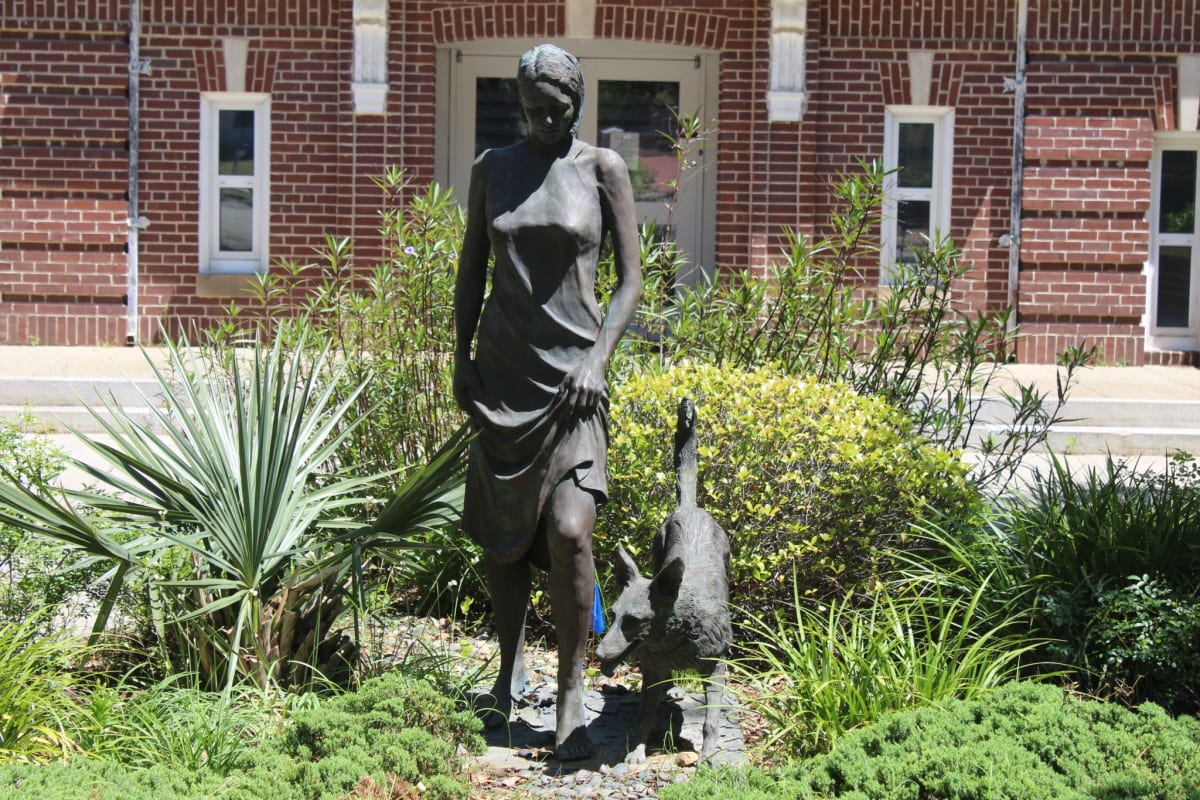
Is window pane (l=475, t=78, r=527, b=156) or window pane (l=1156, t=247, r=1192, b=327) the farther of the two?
window pane (l=1156, t=247, r=1192, b=327)

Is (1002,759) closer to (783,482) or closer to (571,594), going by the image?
(571,594)

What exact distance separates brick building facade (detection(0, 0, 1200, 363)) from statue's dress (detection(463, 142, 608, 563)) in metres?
9.52

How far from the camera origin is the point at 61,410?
11242 millimetres

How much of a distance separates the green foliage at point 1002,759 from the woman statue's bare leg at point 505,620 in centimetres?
111

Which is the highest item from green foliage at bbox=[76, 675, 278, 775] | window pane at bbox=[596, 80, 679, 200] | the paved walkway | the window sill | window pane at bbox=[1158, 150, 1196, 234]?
window pane at bbox=[596, 80, 679, 200]

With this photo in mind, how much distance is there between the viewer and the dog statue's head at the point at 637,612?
14.6ft

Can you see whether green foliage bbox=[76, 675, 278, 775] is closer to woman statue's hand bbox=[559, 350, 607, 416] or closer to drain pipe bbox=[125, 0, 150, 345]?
woman statue's hand bbox=[559, 350, 607, 416]

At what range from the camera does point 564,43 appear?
14.9 meters

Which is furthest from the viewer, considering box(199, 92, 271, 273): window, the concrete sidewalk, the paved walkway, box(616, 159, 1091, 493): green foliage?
box(199, 92, 271, 273): window

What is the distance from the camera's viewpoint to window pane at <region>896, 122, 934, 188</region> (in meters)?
14.8

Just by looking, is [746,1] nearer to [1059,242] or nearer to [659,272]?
[1059,242]

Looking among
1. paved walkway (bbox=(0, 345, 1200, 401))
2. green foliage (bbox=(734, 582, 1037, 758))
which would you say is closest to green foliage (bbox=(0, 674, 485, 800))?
green foliage (bbox=(734, 582, 1037, 758))

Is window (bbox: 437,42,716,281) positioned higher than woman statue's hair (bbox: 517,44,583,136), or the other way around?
window (bbox: 437,42,716,281)

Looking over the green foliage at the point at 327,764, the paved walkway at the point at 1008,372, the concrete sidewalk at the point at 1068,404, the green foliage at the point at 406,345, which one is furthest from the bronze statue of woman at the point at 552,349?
the paved walkway at the point at 1008,372
